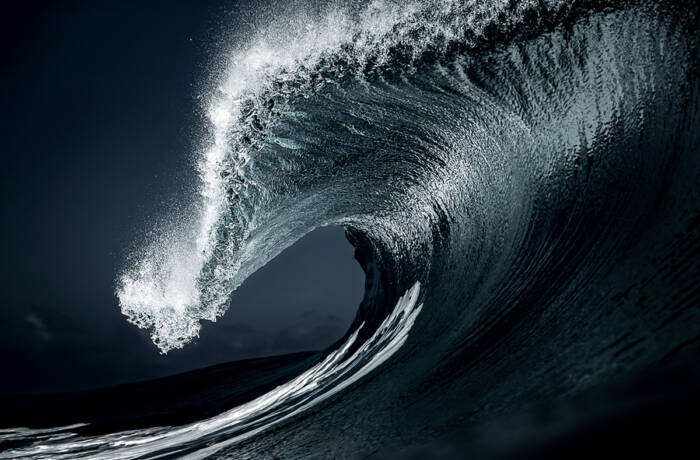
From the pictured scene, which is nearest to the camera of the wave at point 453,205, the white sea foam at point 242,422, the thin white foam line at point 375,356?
the wave at point 453,205

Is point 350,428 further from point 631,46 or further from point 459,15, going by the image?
point 459,15

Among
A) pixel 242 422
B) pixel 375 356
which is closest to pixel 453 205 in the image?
pixel 375 356

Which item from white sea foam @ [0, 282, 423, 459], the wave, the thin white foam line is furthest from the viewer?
white sea foam @ [0, 282, 423, 459]

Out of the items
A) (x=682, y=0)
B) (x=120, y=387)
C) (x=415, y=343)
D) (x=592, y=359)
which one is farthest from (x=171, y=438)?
(x=682, y=0)

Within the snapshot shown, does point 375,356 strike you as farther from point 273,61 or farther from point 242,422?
point 273,61

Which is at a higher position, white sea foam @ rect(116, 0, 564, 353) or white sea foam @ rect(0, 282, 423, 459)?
white sea foam @ rect(116, 0, 564, 353)

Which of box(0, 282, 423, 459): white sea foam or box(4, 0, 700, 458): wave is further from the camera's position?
box(0, 282, 423, 459): white sea foam

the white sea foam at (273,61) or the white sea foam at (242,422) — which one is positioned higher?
the white sea foam at (273,61)

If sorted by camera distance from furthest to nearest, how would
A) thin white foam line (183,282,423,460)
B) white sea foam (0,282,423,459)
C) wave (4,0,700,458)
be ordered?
white sea foam (0,282,423,459)
thin white foam line (183,282,423,460)
wave (4,0,700,458)
